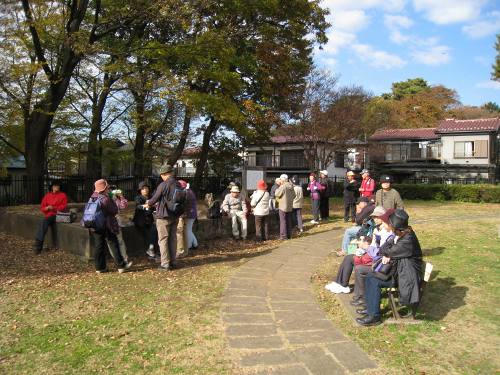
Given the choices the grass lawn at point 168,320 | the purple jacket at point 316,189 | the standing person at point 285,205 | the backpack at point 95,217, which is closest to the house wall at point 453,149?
the purple jacket at point 316,189

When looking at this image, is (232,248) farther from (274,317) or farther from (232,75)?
(232,75)

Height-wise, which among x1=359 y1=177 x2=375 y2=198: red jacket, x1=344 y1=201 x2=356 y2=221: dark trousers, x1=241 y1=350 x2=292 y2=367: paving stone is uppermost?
x1=359 y1=177 x2=375 y2=198: red jacket

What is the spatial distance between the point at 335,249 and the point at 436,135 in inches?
1363

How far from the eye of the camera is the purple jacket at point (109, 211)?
7.11m

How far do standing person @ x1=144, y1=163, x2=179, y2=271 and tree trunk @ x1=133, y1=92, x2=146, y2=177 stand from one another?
9.16 m

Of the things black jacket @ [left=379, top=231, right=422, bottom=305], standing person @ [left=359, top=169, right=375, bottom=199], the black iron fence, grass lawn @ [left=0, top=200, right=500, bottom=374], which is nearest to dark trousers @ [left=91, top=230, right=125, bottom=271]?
grass lawn @ [left=0, top=200, right=500, bottom=374]

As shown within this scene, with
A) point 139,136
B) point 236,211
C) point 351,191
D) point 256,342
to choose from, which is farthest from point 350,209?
point 139,136

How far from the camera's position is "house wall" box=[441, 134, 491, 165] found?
123ft

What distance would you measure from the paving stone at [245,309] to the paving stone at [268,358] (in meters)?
1.19

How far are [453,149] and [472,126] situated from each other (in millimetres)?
2505

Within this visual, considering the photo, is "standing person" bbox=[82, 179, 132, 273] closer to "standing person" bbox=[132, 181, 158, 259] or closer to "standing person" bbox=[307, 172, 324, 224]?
"standing person" bbox=[132, 181, 158, 259]

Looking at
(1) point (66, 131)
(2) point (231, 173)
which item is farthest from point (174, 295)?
(2) point (231, 173)

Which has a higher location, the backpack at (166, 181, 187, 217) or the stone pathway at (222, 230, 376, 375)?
the backpack at (166, 181, 187, 217)

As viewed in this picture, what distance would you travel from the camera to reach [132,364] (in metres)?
3.95
